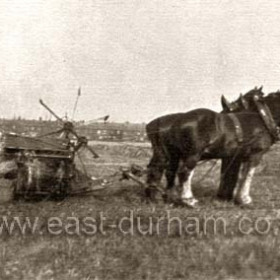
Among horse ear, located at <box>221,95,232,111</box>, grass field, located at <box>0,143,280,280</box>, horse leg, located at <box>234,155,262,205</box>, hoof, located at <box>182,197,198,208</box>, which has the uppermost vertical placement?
horse ear, located at <box>221,95,232,111</box>

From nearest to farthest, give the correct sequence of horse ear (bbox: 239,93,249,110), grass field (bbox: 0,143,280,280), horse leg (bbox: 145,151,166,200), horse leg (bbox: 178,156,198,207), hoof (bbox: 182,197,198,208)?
grass field (bbox: 0,143,280,280), hoof (bbox: 182,197,198,208), horse leg (bbox: 178,156,198,207), horse leg (bbox: 145,151,166,200), horse ear (bbox: 239,93,249,110)

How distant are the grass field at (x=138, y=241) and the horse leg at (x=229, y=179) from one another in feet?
2.62

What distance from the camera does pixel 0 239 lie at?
670 cm

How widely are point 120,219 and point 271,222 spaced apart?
7.28 ft

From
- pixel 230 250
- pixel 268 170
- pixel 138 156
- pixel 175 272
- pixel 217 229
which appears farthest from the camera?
pixel 138 156

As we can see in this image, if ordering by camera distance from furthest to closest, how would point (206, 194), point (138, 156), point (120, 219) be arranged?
point (138, 156) < point (206, 194) < point (120, 219)

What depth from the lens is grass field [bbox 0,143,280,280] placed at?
568 centimetres

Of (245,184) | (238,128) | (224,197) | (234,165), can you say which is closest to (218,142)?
(238,128)

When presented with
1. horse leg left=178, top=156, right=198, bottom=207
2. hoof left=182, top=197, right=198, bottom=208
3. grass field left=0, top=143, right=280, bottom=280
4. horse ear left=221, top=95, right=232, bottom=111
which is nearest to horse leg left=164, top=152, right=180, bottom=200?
horse leg left=178, top=156, right=198, bottom=207

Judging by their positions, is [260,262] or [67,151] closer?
[260,262]

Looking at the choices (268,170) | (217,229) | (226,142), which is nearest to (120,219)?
(217,229)

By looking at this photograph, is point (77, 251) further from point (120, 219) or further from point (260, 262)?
point (260, 262)

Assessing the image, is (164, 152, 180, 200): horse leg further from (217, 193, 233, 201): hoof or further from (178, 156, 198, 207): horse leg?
(217, 193, 233, 201): hoof

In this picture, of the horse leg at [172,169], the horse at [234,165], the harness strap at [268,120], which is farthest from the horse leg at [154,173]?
the harness strap at [268,120]
